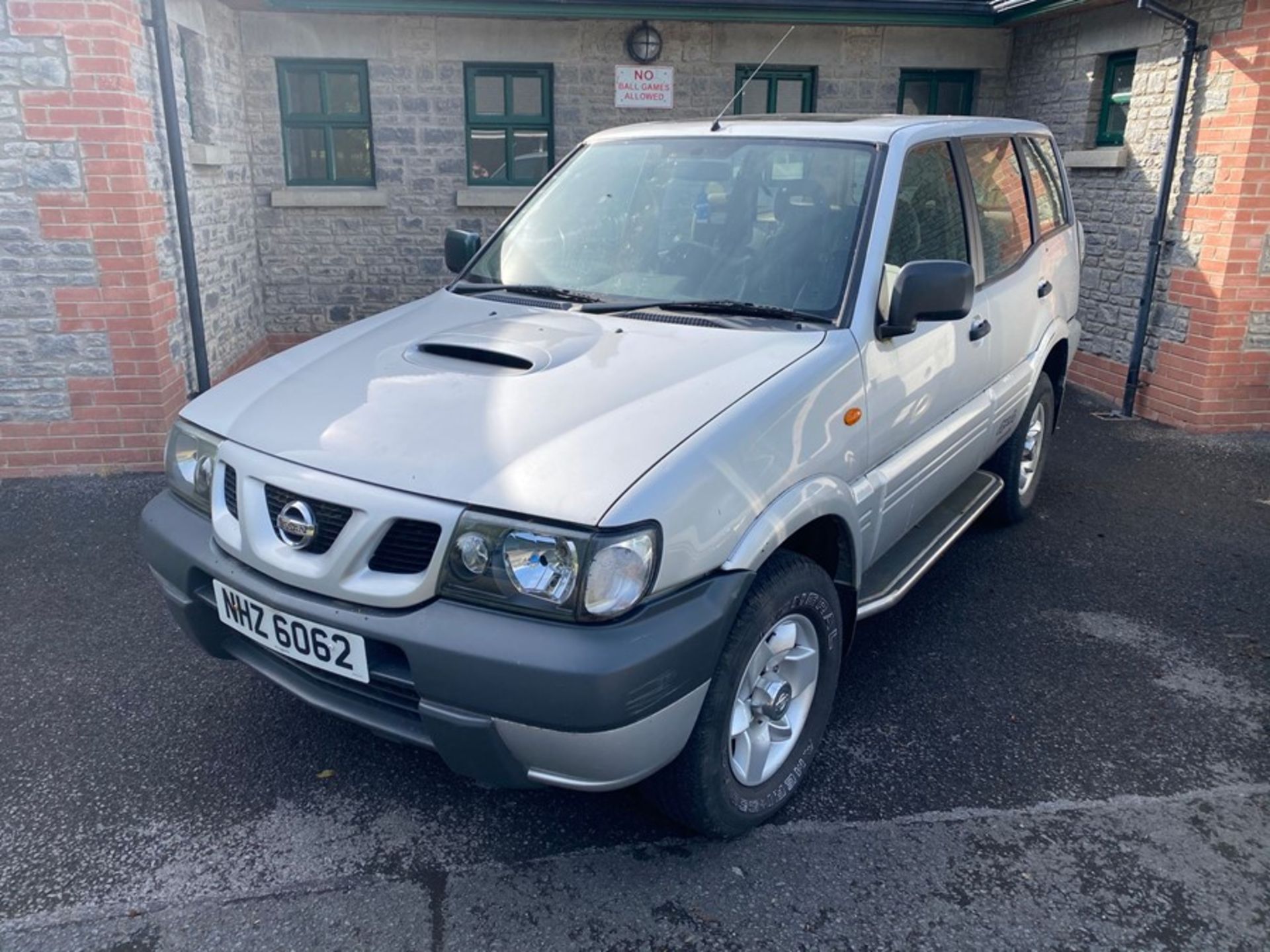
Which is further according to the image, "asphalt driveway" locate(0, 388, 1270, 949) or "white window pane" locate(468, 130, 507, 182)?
"white window pane" locate(468, 130, 507, 182)

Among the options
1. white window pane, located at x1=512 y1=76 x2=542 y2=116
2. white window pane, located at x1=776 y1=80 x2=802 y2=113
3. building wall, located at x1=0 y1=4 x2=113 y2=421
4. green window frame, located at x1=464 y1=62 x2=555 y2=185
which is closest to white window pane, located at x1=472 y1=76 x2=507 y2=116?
green window frame, located at x1=464 y1=62 x2=555 y2=185

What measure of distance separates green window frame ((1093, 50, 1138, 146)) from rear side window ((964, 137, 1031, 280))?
4.20 m

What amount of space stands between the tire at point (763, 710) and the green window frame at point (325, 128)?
25.5 feet

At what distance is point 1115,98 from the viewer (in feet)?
27.6

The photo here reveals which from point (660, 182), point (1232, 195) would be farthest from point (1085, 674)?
point (1232, 195)

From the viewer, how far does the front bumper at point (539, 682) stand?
7.51 feet

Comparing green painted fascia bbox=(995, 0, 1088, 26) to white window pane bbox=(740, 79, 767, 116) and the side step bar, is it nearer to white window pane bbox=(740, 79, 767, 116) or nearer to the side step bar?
white window pane bbox=(740, 79, 767, 116)

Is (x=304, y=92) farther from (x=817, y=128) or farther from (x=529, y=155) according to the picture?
(x=817, y=128)

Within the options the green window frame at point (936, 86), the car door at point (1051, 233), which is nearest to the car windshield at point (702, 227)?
the car door at point (1051, 233)

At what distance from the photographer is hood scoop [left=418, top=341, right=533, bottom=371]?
3020mm

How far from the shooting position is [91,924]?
266 centimetres

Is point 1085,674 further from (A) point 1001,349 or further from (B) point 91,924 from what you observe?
(B) point 91,924

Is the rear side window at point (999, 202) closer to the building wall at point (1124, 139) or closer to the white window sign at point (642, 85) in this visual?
the building wall at point (1124, 139)

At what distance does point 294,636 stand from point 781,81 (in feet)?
28.3
